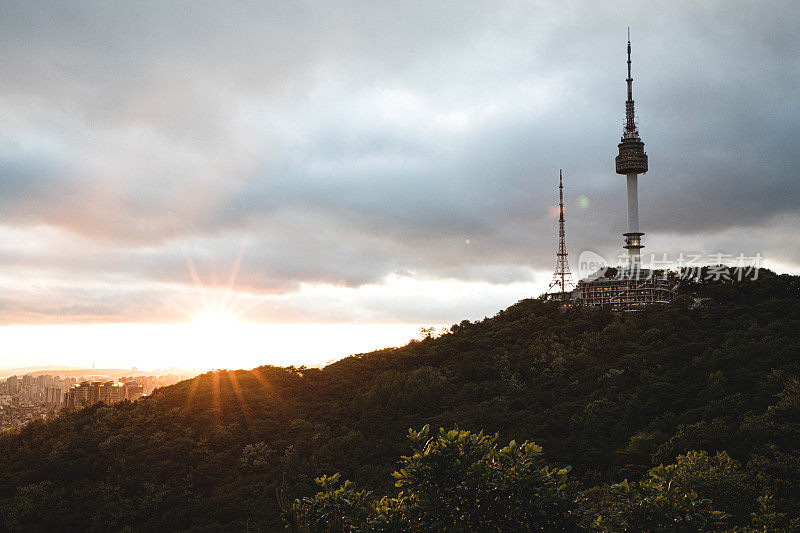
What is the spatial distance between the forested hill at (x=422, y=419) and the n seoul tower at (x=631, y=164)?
28.9 meters

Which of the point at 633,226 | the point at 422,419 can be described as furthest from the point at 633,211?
the point at 422,419

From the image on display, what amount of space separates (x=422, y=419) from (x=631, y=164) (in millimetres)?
76510

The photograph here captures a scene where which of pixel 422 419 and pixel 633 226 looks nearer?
pixel 422 419

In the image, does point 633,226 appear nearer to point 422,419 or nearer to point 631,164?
point 631,164

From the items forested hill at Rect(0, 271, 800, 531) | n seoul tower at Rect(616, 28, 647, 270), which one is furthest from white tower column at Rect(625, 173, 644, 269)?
forested hill at Rect(0, 271, 800, 531)

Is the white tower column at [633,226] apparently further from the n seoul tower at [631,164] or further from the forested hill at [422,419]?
the forested hill at [422,419]

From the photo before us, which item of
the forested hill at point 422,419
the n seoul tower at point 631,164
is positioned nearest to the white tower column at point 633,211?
the n seoul tower at point 631,164

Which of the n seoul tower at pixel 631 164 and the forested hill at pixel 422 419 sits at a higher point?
the n seoul tower at pixel 631 164

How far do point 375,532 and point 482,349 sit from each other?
65292mm

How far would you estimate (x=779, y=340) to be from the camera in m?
48.2

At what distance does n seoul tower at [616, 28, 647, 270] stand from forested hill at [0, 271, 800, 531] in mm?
28880

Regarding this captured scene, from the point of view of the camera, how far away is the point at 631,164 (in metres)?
105

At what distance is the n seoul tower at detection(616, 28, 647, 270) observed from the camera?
10462 centimetres

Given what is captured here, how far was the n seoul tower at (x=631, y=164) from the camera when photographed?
105 m
